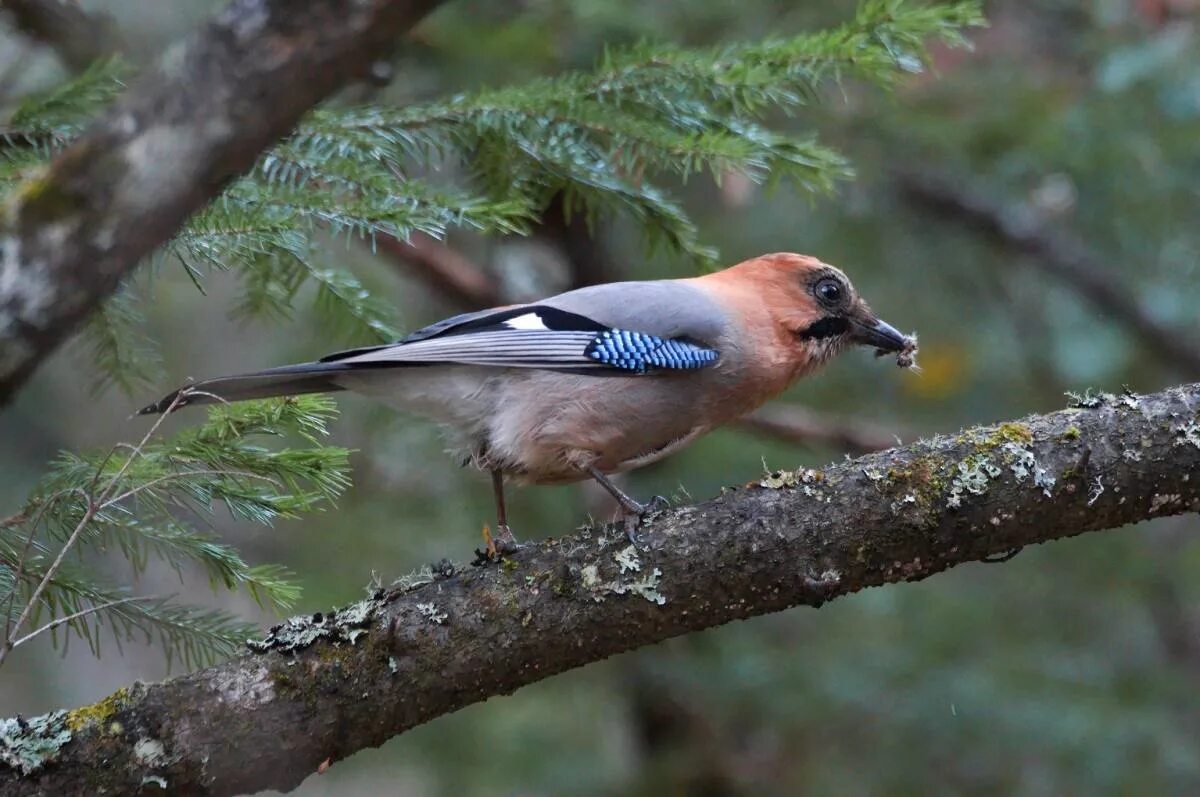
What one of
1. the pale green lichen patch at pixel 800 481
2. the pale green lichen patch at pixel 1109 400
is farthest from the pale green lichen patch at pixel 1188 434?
the pale green lichen patch at pixel 800 481

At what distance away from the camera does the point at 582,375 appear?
15.0 ft

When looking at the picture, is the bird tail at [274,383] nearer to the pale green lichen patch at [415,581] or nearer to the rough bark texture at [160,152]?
the pale green lichen patch at [415,581]

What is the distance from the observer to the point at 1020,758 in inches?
303

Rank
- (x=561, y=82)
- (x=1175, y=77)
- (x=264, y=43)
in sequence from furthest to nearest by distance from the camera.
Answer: (x=1175, y=77)
(x=561, y=82)
(x=264, y=43)

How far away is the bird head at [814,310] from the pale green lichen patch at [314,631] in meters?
2.24

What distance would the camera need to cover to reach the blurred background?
7.02 meters

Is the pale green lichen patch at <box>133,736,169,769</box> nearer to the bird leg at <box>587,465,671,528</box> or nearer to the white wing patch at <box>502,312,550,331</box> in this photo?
the bird leg at <box>587,465,671,528</box>

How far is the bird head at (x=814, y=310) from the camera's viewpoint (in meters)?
5.02

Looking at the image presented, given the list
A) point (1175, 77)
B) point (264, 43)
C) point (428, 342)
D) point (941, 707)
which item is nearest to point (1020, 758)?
point (941, 707)

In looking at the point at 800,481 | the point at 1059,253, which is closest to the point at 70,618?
the point at 800,481

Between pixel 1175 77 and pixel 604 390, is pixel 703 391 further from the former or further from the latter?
pixel 1175 77

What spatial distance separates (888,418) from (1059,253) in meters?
1.62

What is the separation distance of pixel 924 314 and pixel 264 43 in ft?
25.5

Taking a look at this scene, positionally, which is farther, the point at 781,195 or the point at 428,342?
the point at 781,195
